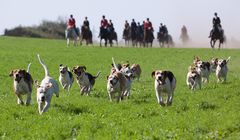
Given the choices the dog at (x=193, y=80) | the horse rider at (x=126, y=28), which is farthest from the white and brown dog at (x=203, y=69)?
the horse rider at (x=126, y=28)

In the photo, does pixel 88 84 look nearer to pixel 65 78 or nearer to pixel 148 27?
pixel 65 78

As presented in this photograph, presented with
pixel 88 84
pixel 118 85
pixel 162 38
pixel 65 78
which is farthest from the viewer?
pixel 162 38

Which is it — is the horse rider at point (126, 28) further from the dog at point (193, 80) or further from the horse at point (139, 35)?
the dog at point (193, 80)

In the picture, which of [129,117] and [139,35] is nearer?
[129,117]

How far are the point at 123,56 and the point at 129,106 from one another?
2260 cm

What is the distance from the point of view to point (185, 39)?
68.9m

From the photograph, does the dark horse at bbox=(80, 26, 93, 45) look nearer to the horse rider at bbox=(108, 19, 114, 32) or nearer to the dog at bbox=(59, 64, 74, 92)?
the horse rider at bbox=(108, 19, 114, 32)

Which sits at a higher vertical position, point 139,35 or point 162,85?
point 139,35

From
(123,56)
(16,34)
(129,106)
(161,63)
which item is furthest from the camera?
(16,34)

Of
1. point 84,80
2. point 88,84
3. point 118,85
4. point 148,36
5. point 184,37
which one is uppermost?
point 148,36

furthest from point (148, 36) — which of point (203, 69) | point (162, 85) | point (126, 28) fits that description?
point (162, 85)

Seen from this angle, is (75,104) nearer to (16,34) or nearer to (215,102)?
(215,102)

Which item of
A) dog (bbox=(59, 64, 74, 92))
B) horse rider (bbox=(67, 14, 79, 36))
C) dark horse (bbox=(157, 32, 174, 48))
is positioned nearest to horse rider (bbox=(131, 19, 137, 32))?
dark horse (bbox=(157, 32, 174, 48))

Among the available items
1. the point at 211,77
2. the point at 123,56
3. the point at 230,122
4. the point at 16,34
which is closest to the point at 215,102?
the point at 230,122
